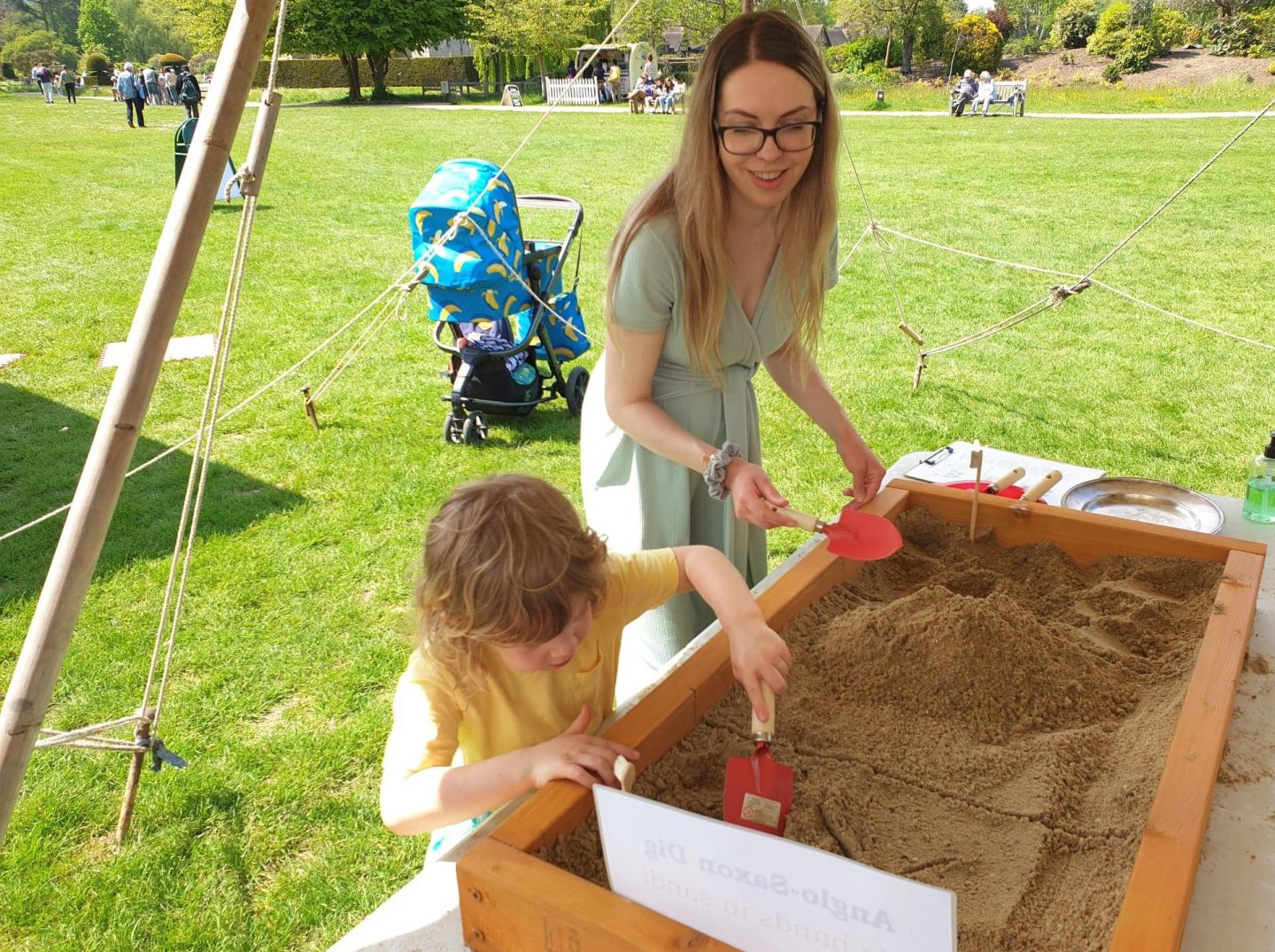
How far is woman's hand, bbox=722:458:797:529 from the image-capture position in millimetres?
1388

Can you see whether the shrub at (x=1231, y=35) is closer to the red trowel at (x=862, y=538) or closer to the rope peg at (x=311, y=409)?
Answer: the rope peg at (x=311, y=409)

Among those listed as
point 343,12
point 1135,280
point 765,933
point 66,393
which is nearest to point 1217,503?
point 765,933

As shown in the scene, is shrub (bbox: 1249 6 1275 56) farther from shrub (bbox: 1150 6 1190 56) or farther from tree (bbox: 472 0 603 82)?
tree (bbox: 472 0 603 82)

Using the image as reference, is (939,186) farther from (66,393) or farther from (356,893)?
(356,893)

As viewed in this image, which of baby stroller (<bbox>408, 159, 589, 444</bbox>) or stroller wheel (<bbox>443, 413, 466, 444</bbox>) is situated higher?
baby stroller (<bbox>408, 159, 589, 444</bbox>)

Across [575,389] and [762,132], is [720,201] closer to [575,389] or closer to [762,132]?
[762,132]

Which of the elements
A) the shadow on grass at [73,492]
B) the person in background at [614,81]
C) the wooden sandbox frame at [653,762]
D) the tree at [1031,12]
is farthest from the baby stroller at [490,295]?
the tree at [1031,12]

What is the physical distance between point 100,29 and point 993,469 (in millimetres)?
75670

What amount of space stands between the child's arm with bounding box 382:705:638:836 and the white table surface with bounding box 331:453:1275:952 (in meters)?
0.03

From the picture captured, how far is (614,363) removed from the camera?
1612 millimetres

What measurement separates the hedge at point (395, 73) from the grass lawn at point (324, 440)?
24.6m

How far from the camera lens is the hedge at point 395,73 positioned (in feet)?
109

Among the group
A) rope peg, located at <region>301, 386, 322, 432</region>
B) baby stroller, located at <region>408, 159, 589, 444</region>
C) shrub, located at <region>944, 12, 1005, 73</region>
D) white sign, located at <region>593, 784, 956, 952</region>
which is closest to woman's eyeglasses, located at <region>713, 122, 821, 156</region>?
white sign, located at <region>593, 784, 956, 952</region>

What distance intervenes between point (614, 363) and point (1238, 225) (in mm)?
8818
